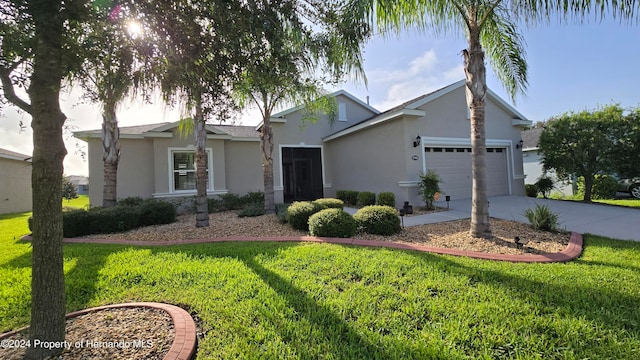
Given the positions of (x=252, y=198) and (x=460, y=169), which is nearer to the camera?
(x=460, y=169)

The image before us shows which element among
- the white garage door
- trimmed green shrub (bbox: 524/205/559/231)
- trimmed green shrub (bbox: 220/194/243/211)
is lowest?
trimmed green shrub (bbox: 524/205/559/231)

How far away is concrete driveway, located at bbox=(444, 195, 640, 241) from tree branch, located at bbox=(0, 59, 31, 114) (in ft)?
32.1

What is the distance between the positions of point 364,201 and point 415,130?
12.2 ft

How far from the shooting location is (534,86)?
344 inches

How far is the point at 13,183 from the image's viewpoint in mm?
17359

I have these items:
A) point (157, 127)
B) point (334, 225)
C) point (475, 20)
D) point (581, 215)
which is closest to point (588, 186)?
point (581, 215)

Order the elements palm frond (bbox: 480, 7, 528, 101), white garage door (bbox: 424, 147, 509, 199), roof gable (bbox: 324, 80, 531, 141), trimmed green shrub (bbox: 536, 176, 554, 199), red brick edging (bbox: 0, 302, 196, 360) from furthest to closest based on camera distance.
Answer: trimmed green shrub (bbox: 536, 176, 554, 199) → white garage door (bbox: 424, 147, 509, 199) → roof gable (bbox: 324, 80, 531, 141) → palm frond (bbox: 480, 7, 528, 101) → red brick edging (bbox: 0, 302, 196, 360)

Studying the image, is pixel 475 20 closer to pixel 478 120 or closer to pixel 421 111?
pixel 478 120

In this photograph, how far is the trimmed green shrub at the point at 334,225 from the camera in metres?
6.65

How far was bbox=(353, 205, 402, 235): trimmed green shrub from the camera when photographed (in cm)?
687

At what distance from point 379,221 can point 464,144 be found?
26.1ft

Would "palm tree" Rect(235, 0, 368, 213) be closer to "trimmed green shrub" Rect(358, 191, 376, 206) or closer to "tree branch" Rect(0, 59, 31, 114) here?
"tree branch" Rect(0, 59, 31, 114)

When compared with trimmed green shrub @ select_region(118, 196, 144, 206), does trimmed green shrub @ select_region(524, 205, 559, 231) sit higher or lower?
lower

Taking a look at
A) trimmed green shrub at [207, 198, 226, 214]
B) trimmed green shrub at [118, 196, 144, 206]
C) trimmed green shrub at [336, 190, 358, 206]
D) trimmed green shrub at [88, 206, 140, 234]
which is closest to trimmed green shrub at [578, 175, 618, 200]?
trimmed green shrub at [336, 190, 358, 206]
